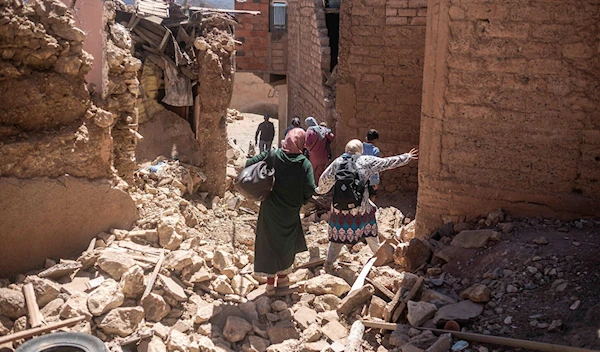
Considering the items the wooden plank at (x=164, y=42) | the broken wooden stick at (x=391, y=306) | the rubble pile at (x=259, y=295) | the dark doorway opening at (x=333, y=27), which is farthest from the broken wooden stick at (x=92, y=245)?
the dark doorway opening at (x=333, y=27)

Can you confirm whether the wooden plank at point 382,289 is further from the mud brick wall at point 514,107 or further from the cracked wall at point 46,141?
the cracked wall at point 46,141

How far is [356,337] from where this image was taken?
460 centimetres

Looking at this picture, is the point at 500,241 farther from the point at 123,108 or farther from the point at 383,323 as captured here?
the point at 123,108

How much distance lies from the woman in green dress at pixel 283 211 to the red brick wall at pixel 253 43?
506 inches

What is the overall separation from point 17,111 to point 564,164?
4.59 m

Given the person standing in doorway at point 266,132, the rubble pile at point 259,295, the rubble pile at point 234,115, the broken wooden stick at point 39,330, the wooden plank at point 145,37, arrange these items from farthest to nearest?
1. the rubble pile at point 234,115
2. the person standing in doorway at point 266,132
3. the wooden plank at point 145,37
4. the rubble pile at point 259,295
5. the broken wooden stick at point 39,330

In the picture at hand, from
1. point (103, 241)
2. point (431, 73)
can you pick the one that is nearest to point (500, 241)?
point (431, 73)

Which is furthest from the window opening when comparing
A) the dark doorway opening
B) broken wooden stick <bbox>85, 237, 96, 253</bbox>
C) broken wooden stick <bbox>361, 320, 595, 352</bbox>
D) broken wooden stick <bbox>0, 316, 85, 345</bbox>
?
broken wooden stick <bbox>361, 320, 595, 352</bbox>

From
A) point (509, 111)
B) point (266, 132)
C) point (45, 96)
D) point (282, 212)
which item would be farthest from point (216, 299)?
point (266, 132)

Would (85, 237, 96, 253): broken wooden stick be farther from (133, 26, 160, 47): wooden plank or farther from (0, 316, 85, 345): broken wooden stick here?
(133, 26, 160, 47): wooden plank

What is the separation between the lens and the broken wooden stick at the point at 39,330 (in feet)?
13.4

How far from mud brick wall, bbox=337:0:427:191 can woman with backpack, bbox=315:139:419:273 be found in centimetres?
350

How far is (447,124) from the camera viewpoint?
582cm

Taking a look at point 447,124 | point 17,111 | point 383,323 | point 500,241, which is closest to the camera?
point 383,323
